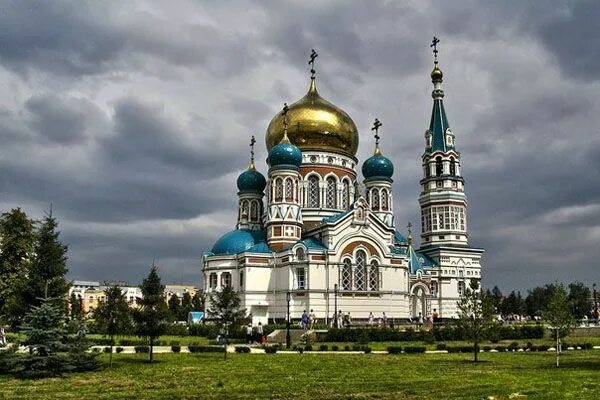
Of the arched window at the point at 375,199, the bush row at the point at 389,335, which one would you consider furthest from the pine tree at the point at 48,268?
the arched window at the point at 375,199

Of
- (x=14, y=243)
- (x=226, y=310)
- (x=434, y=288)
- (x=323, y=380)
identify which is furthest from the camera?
(x=434, y=288)

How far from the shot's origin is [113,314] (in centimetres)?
2344

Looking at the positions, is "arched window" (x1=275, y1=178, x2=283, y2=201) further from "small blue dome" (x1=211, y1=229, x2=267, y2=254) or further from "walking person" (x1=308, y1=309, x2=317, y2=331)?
"walking person" (x1=308, y1=309, x2=317, y2=331)

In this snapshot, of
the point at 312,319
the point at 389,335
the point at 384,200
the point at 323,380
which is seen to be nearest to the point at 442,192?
the point at 384,200

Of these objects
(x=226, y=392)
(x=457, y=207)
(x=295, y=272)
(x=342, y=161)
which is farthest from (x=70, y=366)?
(x=457, y=207)

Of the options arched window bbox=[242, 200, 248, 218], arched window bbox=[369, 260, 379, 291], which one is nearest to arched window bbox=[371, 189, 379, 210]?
arched window bbox=[369, 260, 379, 291]

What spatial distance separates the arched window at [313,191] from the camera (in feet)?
179

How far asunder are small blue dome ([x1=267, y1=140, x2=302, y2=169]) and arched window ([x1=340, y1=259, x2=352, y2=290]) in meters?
9.32

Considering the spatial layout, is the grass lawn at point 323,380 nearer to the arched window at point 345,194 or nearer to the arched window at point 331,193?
the arched window at point 331,193

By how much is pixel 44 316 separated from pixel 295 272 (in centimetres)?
3038

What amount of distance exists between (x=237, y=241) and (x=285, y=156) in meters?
8.19

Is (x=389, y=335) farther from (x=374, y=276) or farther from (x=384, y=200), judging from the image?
(x=384, y=200)

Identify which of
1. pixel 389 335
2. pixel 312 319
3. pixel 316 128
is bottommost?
pixel 389 335

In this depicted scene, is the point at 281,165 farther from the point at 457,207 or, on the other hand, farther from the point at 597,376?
the point at 597,376
